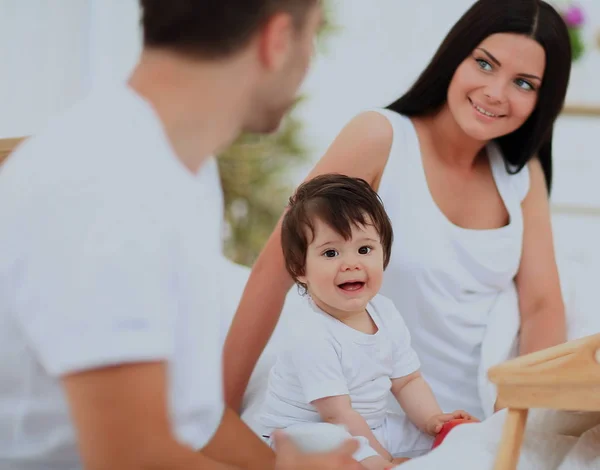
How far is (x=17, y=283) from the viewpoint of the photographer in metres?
0.76

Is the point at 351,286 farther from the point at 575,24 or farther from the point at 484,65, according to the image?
the point at 575,24

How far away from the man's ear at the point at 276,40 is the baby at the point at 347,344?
56 cm

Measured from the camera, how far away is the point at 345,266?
138cm

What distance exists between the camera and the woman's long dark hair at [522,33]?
66.8 inches

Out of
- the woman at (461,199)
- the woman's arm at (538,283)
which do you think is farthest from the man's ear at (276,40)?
the woman's arm at (538,283)

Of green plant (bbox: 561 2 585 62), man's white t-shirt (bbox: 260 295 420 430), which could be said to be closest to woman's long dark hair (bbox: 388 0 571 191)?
man's white t-shirt (bbox: 260 295 420 430)

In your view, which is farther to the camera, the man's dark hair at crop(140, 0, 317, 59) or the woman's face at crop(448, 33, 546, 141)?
the woman's face at crop(448, 33, 546, 141)

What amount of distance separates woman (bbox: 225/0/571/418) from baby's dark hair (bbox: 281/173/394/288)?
0.15 m

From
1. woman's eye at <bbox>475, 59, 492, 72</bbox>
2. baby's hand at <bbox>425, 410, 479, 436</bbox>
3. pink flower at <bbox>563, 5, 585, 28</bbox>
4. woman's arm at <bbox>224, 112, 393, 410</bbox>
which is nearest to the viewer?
baby's hand at <bbox>425, 410, 479, 436</bbox>

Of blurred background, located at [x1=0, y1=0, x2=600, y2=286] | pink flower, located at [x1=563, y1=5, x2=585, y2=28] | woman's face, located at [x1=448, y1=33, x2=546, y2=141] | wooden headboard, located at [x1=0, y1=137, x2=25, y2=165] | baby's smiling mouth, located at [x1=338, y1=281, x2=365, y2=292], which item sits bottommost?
blurred background, located at [x1=0, y1=0, x2=600, y2=286]

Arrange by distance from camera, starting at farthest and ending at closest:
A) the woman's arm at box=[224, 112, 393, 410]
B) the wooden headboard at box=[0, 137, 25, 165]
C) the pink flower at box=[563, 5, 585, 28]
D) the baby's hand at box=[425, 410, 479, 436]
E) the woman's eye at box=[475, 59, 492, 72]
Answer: the pink flower at box=[563, 5, 585, 28] < the woman's eye at box=[475, 59, 492, 72] < the woman's arm at box=[224, 112, 393, 410] < the baby's hand at box=[425, 410, 479, 436] < the wooden headboard at box=[0, 137, 25, 165]

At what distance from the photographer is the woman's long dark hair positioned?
1.70 m

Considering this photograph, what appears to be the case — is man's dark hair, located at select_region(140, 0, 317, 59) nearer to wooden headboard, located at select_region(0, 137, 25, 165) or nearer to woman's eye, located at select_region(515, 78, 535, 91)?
wooden headboard, located at select_region(0, 137, 25, 165)

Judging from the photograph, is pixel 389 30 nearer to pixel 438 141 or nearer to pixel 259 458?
pixel 438 141
